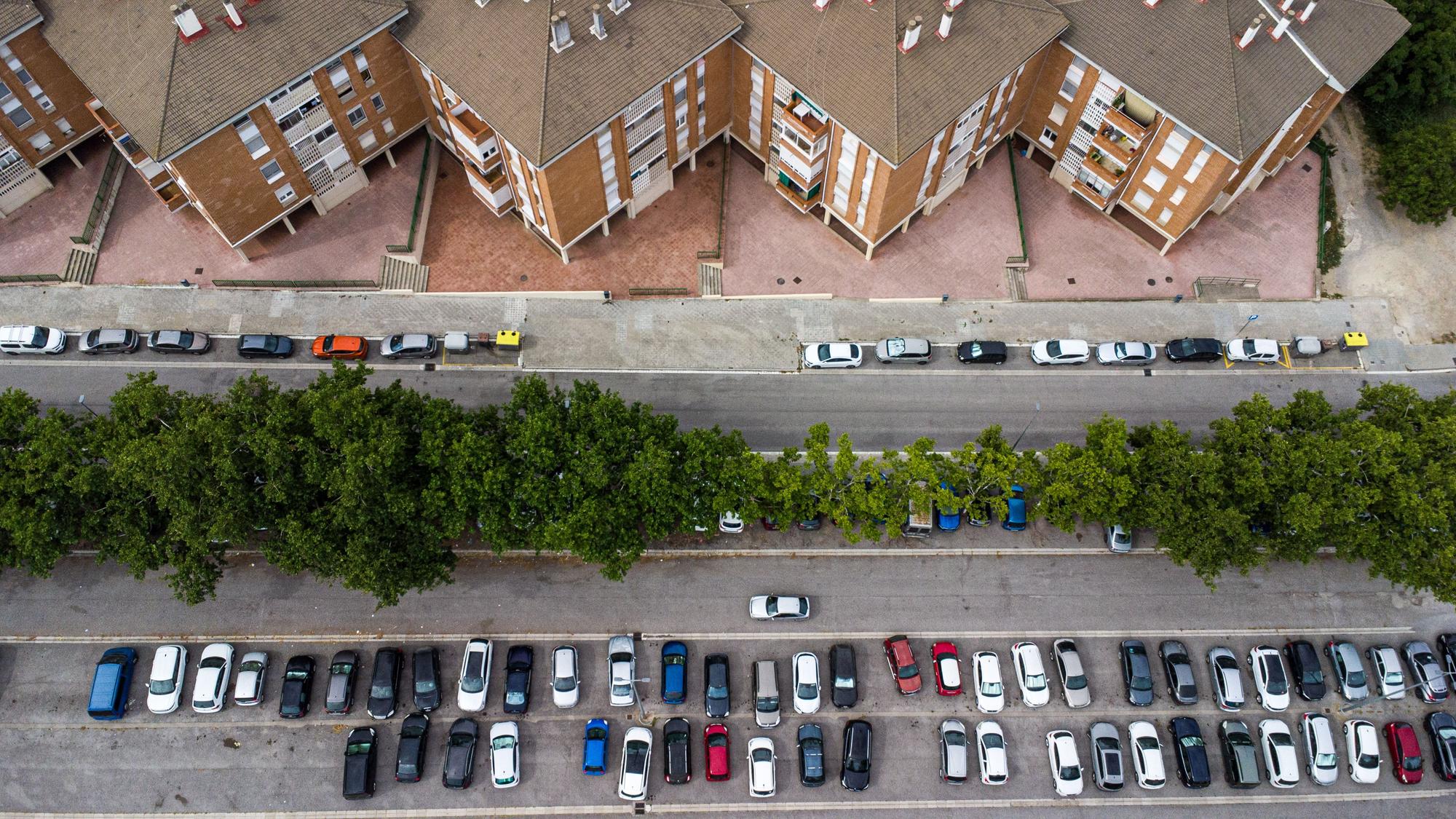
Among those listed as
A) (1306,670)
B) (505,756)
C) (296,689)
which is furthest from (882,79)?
(296,689)

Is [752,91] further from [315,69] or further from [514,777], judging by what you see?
[514,777]

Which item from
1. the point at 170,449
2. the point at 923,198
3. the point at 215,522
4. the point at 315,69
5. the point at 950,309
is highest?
the point at 315,69

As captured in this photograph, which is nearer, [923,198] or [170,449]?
[170,449]

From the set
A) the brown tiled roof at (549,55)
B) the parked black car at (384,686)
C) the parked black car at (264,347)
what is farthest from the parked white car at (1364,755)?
the parked black car at (264,347)

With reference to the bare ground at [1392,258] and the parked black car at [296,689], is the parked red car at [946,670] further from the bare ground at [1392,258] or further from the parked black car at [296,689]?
the bare ground at [1392,258]

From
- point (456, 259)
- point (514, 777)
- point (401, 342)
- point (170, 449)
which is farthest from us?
point (456, 259)

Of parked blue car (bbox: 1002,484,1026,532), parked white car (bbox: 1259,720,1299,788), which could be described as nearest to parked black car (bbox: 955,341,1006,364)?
parked blue car (bbox: 1002,484,1026,532)

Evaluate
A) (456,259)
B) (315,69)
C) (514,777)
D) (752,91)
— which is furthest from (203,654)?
(752,91)
